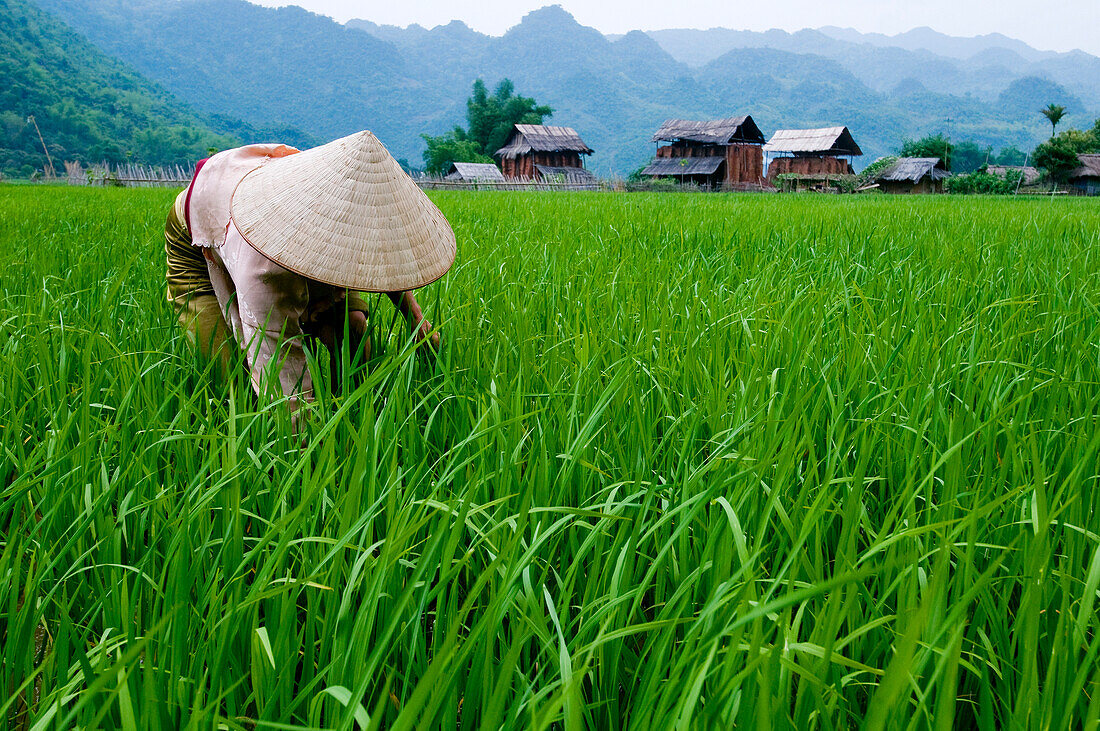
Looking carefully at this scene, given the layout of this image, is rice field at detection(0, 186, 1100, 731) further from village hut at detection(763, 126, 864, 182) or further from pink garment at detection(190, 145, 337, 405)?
village hut at detection(763, 126, 864, 182)

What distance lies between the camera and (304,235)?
4.32 feet

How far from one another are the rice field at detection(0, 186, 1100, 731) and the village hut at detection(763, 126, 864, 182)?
3659 cm

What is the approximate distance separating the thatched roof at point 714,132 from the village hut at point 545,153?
4688mm

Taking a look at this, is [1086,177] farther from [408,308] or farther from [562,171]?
[408,308]

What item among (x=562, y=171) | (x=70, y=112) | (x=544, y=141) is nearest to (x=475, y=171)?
(x=544, y=141)

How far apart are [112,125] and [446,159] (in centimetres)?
1822

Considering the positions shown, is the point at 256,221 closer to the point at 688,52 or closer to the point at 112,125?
the point at 112,125

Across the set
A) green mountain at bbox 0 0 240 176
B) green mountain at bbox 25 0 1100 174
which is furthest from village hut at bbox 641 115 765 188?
green mountain at bbox 25 0 1100 174

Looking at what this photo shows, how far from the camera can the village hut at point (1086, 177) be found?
34094mm

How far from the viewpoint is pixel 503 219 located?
17.9 feet

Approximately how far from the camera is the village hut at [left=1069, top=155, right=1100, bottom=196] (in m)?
34.1

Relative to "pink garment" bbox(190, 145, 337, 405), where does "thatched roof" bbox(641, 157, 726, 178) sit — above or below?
above

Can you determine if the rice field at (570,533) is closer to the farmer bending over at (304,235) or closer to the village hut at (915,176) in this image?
the farmer bending over at (304,235)

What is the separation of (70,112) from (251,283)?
4456cm
